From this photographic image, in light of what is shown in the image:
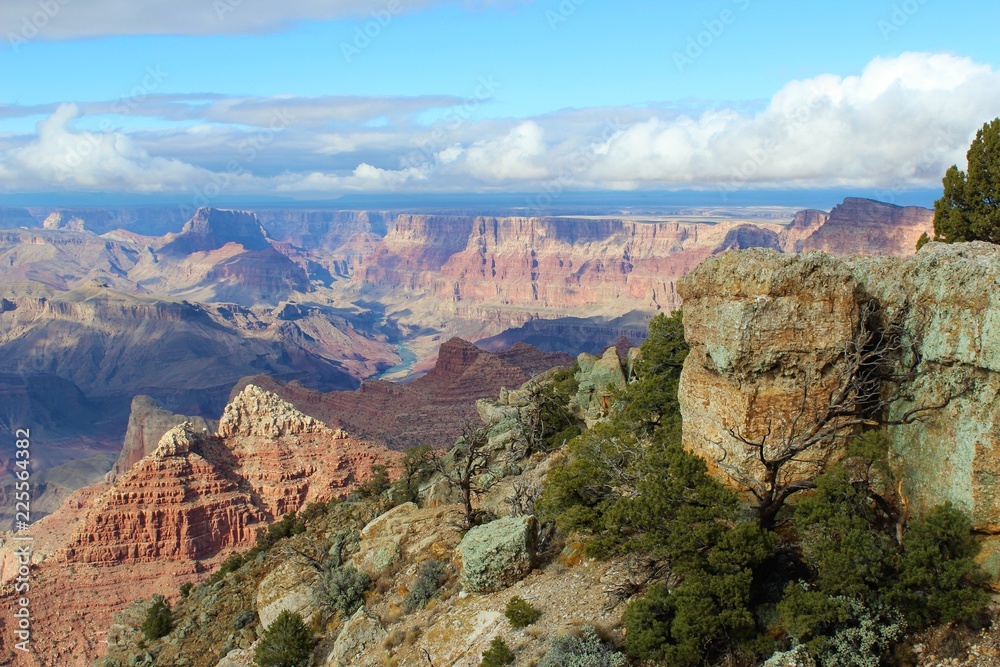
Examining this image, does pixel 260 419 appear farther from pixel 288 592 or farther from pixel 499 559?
pixel 499 559

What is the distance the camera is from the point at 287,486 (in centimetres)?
5506

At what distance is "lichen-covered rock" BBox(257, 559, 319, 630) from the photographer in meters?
24.5

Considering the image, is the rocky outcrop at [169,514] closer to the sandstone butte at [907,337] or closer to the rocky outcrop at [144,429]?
the rocky outcrop at [144,429]

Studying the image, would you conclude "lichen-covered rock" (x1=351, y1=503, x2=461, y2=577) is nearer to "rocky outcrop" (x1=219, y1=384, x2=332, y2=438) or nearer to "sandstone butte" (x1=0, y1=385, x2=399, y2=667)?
"sandstone butte" (x1=0, y1=385, x2=399, y2=667)

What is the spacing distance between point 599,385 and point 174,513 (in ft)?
101

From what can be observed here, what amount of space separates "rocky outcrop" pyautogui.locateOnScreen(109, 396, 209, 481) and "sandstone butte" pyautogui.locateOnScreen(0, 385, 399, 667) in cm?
2174

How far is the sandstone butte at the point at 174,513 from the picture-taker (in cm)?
4588

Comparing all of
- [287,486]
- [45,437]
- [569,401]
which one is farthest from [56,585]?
[45,437]

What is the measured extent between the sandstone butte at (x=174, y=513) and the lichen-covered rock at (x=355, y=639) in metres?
30.4

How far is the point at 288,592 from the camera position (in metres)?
25.7

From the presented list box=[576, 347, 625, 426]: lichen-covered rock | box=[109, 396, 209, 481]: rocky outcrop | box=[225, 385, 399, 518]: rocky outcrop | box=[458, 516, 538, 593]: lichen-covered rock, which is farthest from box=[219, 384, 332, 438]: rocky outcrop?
box=[458, 516, 538, 593]: lichen-covered rock

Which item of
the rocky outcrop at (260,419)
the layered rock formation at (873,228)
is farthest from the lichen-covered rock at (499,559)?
the layered rock formation at (873,228)

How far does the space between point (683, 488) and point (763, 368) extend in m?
3.08

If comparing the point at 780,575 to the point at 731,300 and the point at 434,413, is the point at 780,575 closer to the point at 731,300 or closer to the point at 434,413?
the point at 731,300
